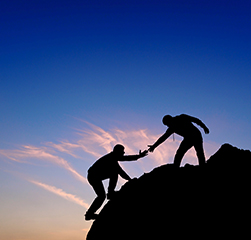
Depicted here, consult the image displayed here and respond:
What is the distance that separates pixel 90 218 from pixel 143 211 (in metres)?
2.70

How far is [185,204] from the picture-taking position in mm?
8656

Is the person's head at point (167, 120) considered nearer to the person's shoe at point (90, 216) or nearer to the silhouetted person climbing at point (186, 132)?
the silhouetted person climbing at point (186, 132)

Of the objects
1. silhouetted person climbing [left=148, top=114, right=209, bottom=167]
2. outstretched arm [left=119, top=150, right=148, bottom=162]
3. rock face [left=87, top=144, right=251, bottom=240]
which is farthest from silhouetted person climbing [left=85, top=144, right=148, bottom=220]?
silhouetted person climbing [left=148, top=114, right=209, bottom=167]

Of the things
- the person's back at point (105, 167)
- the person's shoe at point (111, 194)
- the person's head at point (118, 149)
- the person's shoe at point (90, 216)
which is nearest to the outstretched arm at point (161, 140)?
the person's head at point (118, 149)

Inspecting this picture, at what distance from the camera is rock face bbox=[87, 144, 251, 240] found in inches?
312

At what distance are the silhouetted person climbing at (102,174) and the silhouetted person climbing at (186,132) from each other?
229 centimetres

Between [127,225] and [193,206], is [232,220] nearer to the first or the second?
[193,206]

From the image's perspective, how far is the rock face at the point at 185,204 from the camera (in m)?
7.91

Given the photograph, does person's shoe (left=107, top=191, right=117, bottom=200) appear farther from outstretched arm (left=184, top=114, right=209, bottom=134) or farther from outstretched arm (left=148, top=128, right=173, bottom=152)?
outstretched arm (left=184, top=114, right=209, bottom=134)

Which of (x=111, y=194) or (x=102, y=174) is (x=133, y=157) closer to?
(x=102, y=174)

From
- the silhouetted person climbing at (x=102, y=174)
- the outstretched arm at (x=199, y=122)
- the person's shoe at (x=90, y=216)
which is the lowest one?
the person's shoe at (x=90, y=216)

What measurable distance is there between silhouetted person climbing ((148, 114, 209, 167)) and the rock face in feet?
1.67

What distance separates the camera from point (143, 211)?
30.2 ft

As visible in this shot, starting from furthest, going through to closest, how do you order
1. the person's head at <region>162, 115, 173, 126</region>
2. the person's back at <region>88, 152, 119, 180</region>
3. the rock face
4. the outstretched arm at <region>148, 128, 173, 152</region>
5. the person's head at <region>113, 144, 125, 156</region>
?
1. the outstretched arm at <region>148, 128, 173, 152</region>
2. the person's head at <region>162, 115, 173, 126</region>
3. the person's head at <region>113, 144, 125, 156</region>
4. the person's back at <region>88, 152, 119, 180</region>
5. the rock face
